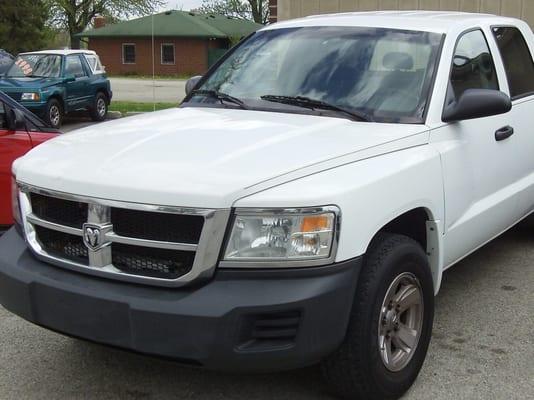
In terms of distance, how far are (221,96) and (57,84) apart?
12.2 meters

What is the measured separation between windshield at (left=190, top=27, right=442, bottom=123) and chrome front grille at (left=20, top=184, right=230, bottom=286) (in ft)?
4.40

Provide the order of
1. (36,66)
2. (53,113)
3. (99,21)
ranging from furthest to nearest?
(99,21) < (36,66) < (53,113)

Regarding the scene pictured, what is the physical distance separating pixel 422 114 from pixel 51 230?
1958mm

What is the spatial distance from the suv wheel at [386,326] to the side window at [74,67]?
14350 mm

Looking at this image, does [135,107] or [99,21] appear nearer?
[135,107]

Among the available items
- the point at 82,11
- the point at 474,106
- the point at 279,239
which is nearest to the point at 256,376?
the point at 279,239

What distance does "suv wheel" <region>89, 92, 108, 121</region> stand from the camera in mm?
17469

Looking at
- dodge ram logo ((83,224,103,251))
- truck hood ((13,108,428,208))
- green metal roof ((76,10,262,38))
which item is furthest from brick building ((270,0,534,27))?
green metal roof ((76,10,262,38))

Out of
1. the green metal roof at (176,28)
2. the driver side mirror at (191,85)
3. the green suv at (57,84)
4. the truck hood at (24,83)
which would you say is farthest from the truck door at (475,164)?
the green metal roof at (176,28)

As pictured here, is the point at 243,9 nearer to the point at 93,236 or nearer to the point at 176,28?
the point at 176,28

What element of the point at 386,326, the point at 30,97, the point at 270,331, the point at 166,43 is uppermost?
the point at 166,43

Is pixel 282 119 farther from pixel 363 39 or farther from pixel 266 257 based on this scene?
pixel 266 257

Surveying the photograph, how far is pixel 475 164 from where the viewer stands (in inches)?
158

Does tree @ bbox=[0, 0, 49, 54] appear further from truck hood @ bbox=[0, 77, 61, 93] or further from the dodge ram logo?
the dodge ram logo
